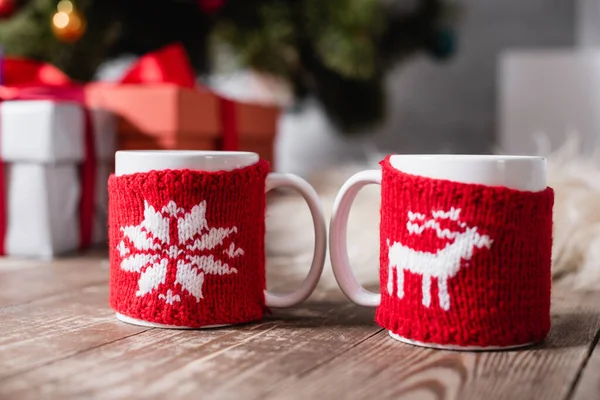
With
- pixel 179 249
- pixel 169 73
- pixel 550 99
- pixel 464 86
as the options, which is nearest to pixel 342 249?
pixel 179 249

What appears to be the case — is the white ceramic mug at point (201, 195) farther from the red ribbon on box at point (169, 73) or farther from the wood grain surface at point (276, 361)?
the red ribbon on box at point (169, 73)

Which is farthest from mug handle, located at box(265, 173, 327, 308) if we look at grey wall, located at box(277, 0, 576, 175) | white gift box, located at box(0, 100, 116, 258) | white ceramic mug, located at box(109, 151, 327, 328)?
grey wall, located at box(277, 0, 576, 175)

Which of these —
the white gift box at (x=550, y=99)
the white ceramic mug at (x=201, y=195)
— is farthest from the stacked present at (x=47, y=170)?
the white gift box at (x=550, y=99)

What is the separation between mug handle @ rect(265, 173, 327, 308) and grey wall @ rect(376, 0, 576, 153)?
144 centimetres

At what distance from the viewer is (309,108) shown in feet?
6.50

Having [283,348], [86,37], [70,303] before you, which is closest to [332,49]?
[86,37]

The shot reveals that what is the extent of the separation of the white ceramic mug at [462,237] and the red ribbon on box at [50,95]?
64 centimetres

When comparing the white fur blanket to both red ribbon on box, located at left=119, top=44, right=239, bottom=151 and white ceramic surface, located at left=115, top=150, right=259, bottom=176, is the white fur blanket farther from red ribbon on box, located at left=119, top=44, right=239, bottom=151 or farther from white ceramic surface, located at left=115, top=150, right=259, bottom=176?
white ceramic surface, located at left=115, top=150, right=259, bottom=176

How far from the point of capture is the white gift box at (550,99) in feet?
5.37

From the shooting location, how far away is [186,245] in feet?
1.80

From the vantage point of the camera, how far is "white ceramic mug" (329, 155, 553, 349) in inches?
19.6

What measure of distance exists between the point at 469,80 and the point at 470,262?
1598 mm

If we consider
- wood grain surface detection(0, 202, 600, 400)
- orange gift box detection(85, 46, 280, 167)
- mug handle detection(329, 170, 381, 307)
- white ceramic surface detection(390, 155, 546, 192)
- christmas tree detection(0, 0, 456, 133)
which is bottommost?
wood grain surface detection(0, 202, 600, 400)

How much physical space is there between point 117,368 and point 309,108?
1.56 meters
